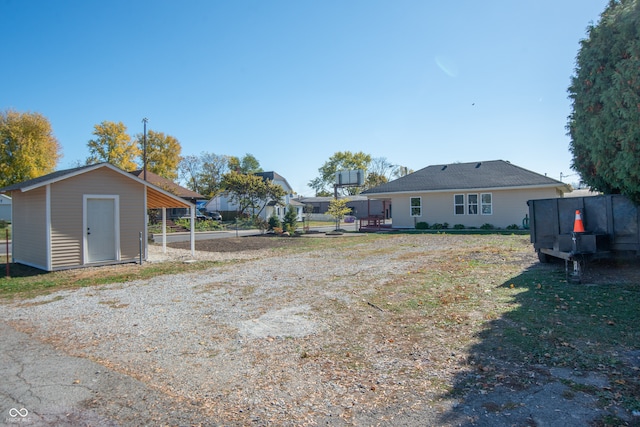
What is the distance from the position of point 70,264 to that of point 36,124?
33.5 meters

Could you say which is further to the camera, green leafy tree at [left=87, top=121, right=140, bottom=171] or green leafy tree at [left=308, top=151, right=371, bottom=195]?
green leafy tree at [left=308, top=151, right=371, bottom=195]

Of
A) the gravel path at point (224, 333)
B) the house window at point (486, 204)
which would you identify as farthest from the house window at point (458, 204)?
the gravel path at point (224, 333)

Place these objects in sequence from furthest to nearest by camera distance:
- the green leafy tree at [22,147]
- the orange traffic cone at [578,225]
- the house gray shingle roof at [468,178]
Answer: the green leafy tree at [22,147] < the house gray shingle roof at [468,178] < the orange traffic cone at [578,225]

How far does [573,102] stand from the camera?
764 centimetres

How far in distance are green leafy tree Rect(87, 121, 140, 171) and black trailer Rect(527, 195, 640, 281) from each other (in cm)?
4337

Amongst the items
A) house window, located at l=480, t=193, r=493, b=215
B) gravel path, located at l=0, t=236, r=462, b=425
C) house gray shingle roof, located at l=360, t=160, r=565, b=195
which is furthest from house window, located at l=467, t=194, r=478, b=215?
gravel path, located at l=0, t=236, r=462, b=425

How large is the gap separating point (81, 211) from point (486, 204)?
21407mm

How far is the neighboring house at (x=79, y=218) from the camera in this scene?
428 inches

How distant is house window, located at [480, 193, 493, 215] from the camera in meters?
24.2

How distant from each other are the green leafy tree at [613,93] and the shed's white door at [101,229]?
12.1 m

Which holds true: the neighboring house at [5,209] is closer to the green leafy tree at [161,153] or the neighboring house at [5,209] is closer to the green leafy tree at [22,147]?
the green leafy tree at [22,147]

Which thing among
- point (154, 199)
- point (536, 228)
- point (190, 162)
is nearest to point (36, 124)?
point (190, 162)

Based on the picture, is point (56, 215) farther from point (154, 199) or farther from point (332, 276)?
point (332, 276)

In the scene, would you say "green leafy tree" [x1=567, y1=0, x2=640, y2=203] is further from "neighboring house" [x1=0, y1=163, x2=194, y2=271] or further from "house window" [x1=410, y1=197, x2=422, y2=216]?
"house window" [x1=410, y1=197, x2=422, y2=216]
